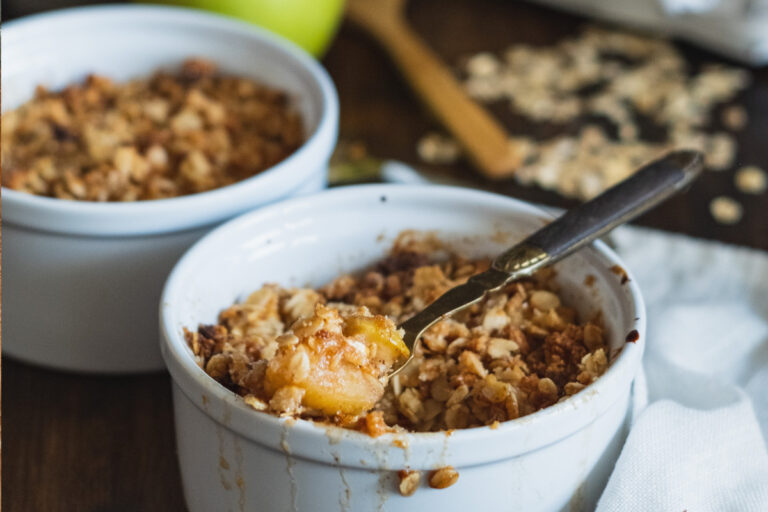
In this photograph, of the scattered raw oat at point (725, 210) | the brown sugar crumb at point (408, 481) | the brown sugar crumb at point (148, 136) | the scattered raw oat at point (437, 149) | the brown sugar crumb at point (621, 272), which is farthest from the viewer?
the scattered raw oat at point (437, 149)

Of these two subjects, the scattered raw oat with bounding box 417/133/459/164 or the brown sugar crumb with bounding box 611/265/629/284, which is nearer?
the brown sugar crumb with bounding box 611/265/629/284

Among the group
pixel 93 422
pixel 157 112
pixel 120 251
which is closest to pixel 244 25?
pixel 157 112

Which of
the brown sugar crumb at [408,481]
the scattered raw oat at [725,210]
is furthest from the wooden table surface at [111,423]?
the brown sugar crumb at [408,481]

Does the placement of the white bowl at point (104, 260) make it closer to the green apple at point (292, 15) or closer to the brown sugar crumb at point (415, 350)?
the brown sugar crumb at point (415, 350)

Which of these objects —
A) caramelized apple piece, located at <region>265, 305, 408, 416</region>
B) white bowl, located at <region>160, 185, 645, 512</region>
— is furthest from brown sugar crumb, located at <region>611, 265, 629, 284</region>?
caramelized apple piece, located at <region>265, 305, 408, 416</region>

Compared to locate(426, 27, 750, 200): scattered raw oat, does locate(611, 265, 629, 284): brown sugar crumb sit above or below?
above

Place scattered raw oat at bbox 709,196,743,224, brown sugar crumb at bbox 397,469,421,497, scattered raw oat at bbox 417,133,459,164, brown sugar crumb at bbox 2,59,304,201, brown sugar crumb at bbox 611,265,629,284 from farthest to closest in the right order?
scattered raw oat at bbox 417,133,459,164 → scattered raw oat at bbox 709,196,743,224 → brown sugar crumb at bbox 2,59,304,201 → brown sugar crumb at bbox 611,265,629,284 → brown sugar crumb at bbox 397,469,421,497

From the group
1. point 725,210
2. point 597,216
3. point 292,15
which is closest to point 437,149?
point 292,15

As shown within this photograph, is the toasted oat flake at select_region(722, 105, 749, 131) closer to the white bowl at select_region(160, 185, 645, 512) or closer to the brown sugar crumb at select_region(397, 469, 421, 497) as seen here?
the white bowl at select_region(160, 185, 645, 512)
